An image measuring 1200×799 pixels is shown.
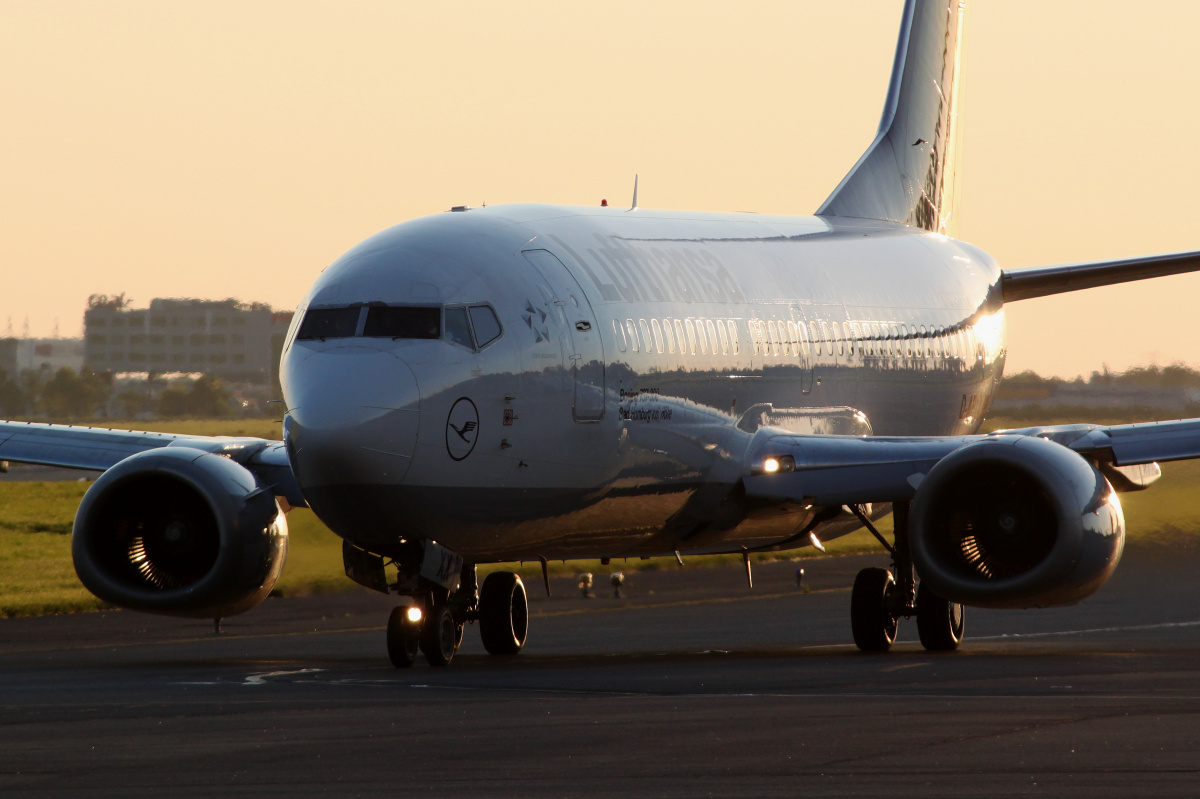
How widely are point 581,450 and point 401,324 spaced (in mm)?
2127

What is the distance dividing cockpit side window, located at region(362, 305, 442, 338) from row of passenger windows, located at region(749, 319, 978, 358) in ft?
18.2

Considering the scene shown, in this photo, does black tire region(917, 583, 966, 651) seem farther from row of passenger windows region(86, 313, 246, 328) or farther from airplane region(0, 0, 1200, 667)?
row of passenger windows region(86, 313, 246, 328)

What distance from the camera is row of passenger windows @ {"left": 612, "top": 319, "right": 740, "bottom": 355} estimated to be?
19.4m

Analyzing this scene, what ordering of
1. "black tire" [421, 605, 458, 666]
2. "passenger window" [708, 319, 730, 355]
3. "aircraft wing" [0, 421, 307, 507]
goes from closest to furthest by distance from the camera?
"black tire" [421, 605, 458, 666], "passenger window" [708, 319, 730, 355], "aircraft wing" [0, 421, 307, 507]

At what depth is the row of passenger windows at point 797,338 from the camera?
19.8 metres

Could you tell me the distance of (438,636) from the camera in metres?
18.4

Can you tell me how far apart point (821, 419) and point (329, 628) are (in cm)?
668

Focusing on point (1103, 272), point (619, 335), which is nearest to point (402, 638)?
point (619, 335)

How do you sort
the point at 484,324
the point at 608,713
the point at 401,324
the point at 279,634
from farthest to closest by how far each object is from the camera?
the point at 279,634 < the point at 484,324 < the point at 401,324 < the point at 608,713

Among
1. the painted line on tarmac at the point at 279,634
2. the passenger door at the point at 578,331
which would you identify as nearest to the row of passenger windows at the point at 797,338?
the passenger door at the point at 578,331

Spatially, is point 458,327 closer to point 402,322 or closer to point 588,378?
point 402,322

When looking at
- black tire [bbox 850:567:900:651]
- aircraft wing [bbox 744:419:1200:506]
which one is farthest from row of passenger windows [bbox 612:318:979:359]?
black tire [bbox 850:567:900:651]

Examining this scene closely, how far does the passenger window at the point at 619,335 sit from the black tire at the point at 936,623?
458 cm

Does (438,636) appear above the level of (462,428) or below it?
below
